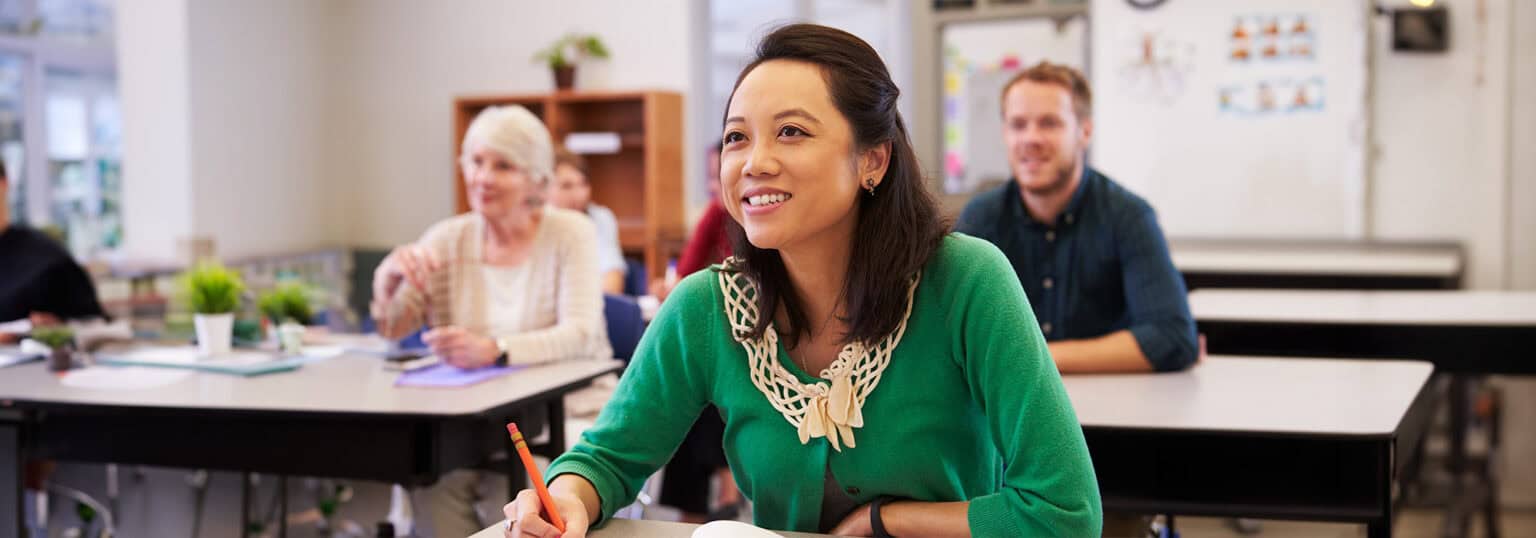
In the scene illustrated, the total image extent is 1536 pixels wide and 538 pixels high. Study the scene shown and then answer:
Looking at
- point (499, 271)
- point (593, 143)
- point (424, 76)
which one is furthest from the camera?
point (424, 76)

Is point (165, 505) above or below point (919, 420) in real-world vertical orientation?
below

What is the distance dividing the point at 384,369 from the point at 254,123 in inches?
177

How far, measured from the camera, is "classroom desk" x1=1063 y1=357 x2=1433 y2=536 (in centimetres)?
218

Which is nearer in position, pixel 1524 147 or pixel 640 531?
pixel 640 531

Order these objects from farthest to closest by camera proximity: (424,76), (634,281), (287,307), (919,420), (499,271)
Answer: (424,76), (634,281), (287,307), (499,271), (919,420)

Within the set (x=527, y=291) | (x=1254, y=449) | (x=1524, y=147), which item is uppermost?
(x=1524, y=147)

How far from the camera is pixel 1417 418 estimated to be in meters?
2.55

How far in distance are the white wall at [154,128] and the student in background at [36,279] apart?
109 inches

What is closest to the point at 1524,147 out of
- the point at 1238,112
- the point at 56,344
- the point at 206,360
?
the point at 1238,112

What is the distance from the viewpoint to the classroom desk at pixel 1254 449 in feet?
7.14

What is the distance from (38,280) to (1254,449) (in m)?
3.29

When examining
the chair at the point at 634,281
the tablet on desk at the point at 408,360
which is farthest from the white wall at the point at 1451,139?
the tablet on desk at the point at 408,360

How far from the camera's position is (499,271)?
336 cm

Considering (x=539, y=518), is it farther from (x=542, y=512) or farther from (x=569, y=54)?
(x=569, y=54)
